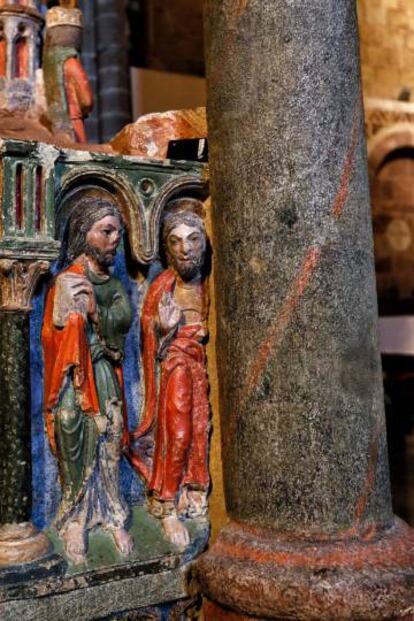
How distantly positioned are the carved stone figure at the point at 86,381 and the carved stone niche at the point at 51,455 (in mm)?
35

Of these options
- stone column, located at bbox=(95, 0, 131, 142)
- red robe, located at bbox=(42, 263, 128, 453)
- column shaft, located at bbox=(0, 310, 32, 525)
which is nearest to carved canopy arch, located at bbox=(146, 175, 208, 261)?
red robe, located at bbox=(42, 263, 128, 453)

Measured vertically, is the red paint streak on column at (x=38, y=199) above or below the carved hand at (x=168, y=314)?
above

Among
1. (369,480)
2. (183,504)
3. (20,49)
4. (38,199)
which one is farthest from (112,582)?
(20,49)

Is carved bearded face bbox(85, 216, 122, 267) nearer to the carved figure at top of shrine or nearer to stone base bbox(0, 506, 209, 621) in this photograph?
stone base bbox(0, 506, 209, 621)

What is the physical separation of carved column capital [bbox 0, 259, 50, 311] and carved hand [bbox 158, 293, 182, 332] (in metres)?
0.48

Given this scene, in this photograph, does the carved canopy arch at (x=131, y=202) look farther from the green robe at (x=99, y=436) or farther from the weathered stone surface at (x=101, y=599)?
the weathered stone surface at (x=101, y=599)

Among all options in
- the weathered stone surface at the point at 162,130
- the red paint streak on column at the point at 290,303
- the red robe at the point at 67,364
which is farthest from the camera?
the weathered stone surface at the point at 162,130

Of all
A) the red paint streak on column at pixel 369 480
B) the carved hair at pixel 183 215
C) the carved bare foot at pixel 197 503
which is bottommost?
the carved bare foot at pixel 197 503

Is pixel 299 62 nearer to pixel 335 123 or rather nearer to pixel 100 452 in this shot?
pixel 335 123

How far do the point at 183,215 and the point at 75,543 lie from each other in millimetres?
1242

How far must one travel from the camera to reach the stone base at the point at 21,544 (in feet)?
8.01

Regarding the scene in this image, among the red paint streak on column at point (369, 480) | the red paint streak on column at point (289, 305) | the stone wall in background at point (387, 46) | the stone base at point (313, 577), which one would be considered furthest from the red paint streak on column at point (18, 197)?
the stone wall in background at point (387, 46)

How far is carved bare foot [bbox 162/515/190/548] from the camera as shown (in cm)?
271

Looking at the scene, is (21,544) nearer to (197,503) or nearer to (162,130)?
(197,503)
